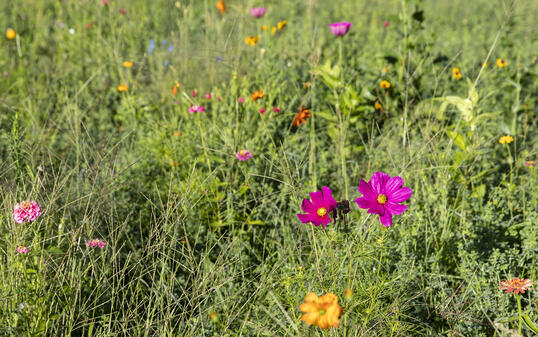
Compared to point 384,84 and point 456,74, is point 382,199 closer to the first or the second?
point 384,84

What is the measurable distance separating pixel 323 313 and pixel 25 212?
87 cm

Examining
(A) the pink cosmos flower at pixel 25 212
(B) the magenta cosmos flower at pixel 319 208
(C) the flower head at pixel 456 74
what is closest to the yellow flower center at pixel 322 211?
(B) the magenta cosmos flower at pixel 319 208

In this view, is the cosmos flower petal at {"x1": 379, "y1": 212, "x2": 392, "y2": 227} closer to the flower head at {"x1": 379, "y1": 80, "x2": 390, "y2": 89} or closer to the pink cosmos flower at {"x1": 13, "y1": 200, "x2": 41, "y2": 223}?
the pink cosmos flower at {"x1": 13, "y1": 200, "x2": 41, "y2": 223}

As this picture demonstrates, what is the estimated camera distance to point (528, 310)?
1.32 m

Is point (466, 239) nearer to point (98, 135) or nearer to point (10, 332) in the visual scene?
point (10, 332)

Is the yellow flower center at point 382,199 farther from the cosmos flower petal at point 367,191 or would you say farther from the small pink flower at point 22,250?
the small pink flower at point 22,250

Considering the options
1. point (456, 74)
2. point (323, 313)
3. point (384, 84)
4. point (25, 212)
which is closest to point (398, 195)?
point (323, 313)

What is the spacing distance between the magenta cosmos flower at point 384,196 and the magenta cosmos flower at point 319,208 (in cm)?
7

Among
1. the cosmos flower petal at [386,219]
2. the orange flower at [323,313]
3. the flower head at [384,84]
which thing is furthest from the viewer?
the flower head at [384,84]

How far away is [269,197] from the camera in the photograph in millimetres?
1913

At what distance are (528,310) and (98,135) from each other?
219cm

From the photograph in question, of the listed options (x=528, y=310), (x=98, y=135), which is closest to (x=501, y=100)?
(x=528, y=310)

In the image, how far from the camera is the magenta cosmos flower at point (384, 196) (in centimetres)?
109

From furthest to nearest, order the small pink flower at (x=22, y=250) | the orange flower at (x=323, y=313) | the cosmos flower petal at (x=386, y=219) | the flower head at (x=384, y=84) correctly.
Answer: the flower head at (x=384, y=84), the small pink flower at (x=22, y=250), the cosmos flower petal at (x=386, y=219), the orange flower at (x=323, y=313)
